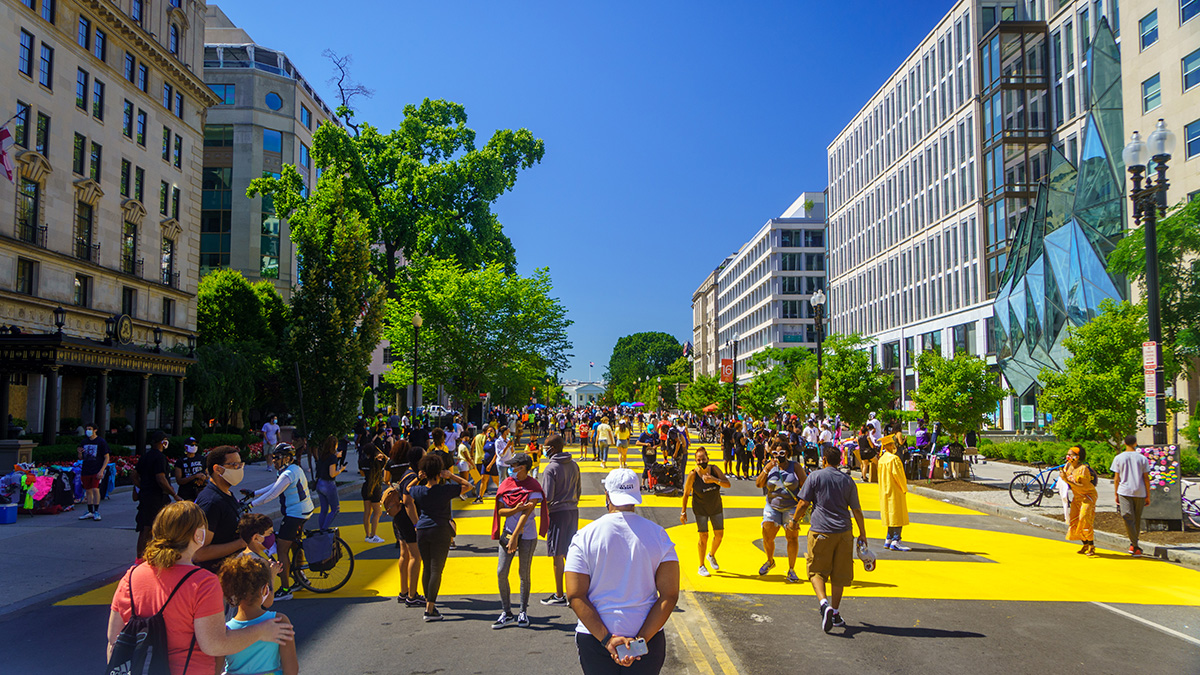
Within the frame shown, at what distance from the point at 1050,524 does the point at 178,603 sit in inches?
629

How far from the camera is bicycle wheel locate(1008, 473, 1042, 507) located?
685 inches

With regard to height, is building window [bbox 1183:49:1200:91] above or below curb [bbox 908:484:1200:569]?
above

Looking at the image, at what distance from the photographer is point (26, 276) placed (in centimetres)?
2956

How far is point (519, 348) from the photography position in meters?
40.8

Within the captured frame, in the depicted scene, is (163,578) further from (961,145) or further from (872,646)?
(961,145)

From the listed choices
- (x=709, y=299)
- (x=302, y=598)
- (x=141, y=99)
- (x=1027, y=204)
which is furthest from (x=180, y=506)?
(x=709, y=299)

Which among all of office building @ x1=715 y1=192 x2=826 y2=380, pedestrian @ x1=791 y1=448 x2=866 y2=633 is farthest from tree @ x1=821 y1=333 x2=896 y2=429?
office building @ x1=715 y1=192 x2=826 y2=380

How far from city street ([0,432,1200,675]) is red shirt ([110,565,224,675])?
10.2ft

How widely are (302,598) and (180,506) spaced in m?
5.96

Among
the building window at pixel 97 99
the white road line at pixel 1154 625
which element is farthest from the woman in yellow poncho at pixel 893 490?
the building window at pixel 97 99

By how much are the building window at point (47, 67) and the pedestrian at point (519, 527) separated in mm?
31824

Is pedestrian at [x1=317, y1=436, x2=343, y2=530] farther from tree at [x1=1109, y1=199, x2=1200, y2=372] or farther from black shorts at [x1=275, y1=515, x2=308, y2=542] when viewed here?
tree at [x1=1109, y1=199, x2=1200, y2=372]

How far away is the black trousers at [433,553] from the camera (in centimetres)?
808

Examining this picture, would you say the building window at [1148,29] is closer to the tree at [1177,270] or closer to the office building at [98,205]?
the tree at [1177,270]
